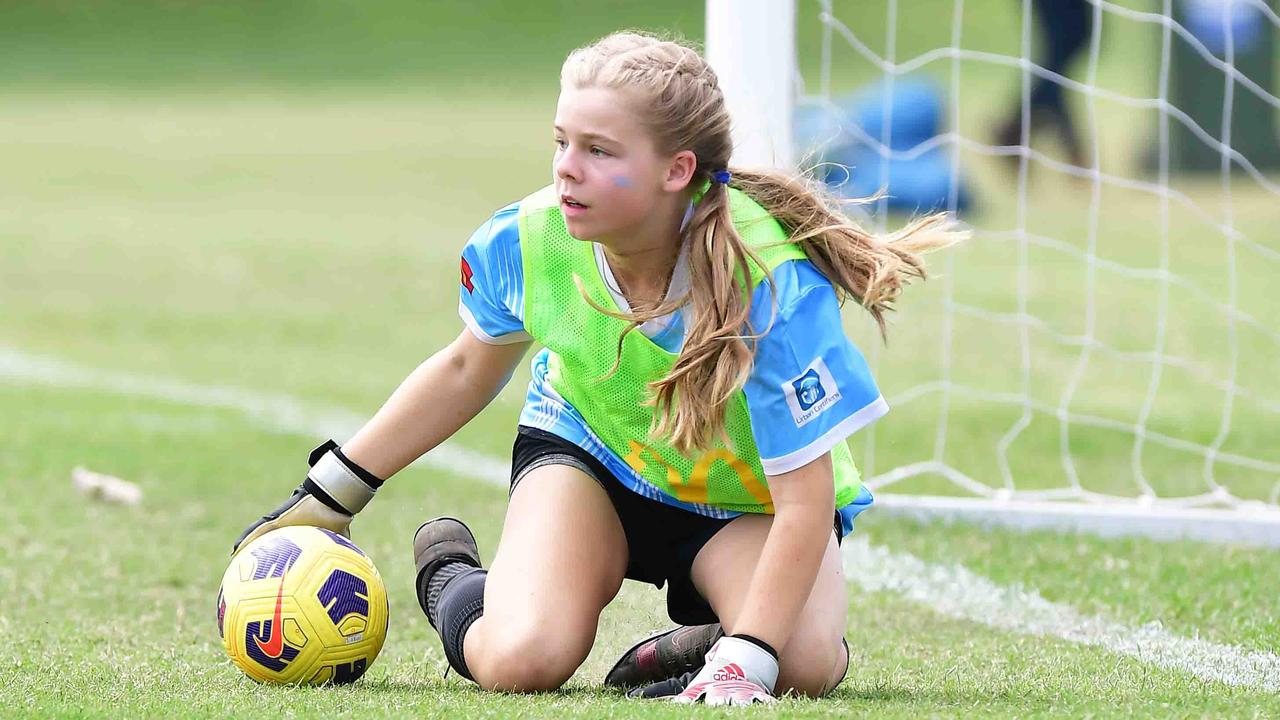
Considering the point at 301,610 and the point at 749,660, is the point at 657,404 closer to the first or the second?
the point at 749,660

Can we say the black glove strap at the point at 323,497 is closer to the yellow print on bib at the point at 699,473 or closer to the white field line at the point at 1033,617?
the yellow print on bib at the point at 699,473

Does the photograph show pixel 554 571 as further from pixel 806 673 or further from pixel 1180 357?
pixel 1180 357

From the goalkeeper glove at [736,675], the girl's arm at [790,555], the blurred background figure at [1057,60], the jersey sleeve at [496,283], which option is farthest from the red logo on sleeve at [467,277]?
the blurred background figure at [1057,60]

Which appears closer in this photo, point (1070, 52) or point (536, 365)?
point (536, 365)

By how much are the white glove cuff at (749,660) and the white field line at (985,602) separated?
37.3 inches

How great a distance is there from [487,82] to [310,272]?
46.7 ft

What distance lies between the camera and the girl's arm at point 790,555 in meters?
3.16

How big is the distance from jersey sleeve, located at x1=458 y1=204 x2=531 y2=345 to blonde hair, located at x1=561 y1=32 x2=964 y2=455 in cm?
26

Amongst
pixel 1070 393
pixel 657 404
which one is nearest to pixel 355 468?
pixel 657 404

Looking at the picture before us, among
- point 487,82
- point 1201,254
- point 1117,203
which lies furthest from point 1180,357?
point 487,82

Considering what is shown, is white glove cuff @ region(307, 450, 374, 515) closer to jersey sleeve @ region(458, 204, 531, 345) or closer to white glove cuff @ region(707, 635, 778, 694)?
jersey sleeve @ region(458, 204, 531, 345)

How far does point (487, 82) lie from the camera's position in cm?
2514

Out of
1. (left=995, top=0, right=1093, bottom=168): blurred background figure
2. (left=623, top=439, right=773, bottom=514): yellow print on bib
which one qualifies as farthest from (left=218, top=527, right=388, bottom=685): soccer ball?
(left=995, top=0, right=1093, bottom=168): blurred background figure

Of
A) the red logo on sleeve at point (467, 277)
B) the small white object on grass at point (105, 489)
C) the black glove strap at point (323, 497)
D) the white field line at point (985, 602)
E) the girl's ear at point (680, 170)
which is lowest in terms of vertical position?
the small white object on grass at point (105, 489)
